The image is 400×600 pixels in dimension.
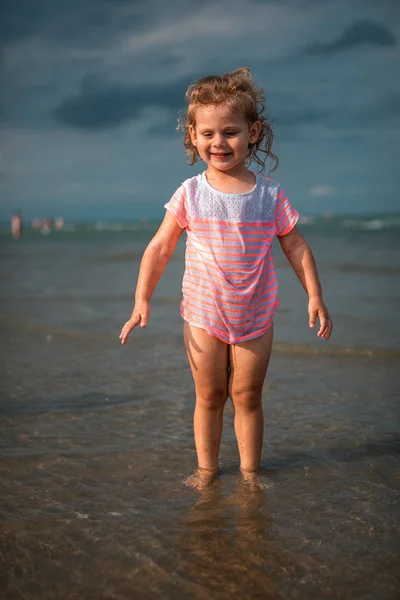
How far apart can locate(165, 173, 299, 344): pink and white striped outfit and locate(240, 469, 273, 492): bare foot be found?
0.74 m

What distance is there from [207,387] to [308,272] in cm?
75

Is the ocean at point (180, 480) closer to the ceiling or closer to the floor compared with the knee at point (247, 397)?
closer to the floor

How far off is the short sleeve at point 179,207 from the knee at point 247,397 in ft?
2.82

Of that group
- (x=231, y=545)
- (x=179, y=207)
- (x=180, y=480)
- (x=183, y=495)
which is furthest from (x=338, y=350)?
(x=231, y=545)

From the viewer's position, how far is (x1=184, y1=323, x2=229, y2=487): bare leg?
306 centimetres

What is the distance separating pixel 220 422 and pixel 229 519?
0.56m

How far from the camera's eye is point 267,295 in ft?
10.2

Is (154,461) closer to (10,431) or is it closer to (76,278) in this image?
(10,431)

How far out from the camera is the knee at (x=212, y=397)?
3146 millimetres

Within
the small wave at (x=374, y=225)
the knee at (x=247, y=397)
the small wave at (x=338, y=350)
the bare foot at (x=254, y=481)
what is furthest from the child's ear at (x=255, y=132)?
the small wave at (x=374, y=225)

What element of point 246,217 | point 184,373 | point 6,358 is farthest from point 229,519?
point 6,358

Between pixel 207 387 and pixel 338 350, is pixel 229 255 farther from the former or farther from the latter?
pixel 338 350

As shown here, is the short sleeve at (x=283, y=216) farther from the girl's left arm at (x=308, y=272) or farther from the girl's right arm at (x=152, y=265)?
the girl's right arm at (x=152, y=265)

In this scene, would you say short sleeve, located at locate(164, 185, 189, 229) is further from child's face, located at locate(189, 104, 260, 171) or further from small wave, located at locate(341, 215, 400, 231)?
small wave, located at locate(341, 215, 400, 231)
